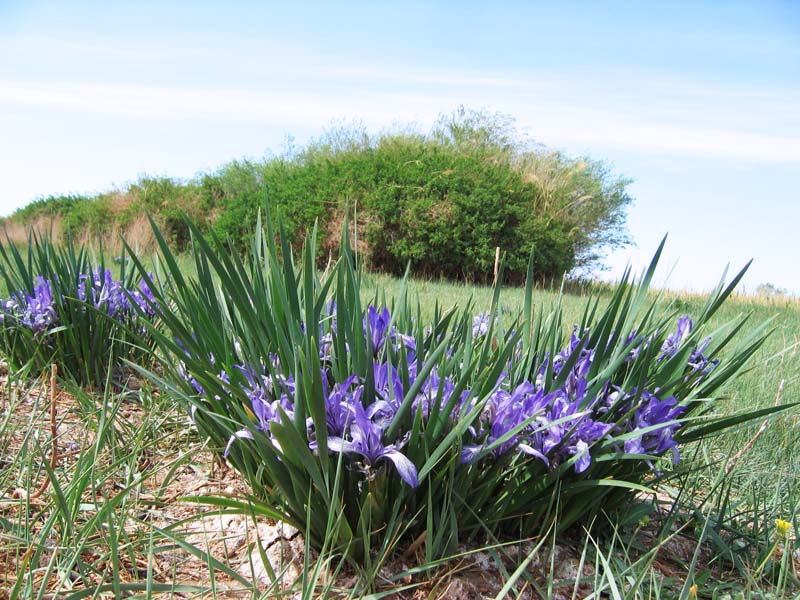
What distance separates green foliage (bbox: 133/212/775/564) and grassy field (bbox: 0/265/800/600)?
0.30 feet

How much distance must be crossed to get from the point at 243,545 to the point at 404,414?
2.30ft

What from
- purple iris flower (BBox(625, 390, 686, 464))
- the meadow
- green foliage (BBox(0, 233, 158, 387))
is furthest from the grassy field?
green foliage (BBox(0, 233, 158, 387))

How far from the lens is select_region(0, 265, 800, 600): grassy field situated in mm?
1510

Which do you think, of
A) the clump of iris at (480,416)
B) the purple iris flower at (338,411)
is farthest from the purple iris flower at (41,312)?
the purple iris flower at (338,411)

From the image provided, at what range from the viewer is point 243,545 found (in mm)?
1795

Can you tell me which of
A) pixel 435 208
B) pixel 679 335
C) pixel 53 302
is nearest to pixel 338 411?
pixel 679 335

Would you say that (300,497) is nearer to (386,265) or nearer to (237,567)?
(237,567)

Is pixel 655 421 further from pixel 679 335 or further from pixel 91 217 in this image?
pixel 91 217

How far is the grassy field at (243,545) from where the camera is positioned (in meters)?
1.51

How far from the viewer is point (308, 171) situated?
13.1 meters

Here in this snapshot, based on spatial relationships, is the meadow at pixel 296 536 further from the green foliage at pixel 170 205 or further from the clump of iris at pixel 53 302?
the green foliage at pixel 170 205

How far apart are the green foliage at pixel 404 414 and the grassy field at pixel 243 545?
0.30 ft

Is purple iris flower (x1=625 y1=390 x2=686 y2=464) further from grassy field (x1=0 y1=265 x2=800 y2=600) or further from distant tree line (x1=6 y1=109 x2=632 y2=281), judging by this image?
distant tree line (x1=6 y1=109 x2=632 y2=281)

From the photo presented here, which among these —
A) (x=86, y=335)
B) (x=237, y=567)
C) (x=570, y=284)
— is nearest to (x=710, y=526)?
(x=237, y=567)
